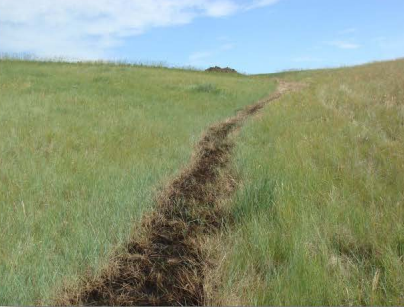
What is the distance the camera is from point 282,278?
2984 mm

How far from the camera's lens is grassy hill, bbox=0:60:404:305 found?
9.91ft

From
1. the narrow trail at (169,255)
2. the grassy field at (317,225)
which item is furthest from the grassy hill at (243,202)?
the narrow trail at (169,255)

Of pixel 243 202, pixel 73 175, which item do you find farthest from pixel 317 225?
pixel 73 175

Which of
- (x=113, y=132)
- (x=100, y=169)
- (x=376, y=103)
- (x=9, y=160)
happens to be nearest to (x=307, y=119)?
(x=376, y=103)

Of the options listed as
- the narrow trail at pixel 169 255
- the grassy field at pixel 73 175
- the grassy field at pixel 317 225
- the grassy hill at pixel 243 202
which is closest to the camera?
the grassy field at pixel 317 225

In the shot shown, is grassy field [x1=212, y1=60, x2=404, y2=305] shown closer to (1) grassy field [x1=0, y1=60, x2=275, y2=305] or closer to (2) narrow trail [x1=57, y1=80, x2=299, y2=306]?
(2) narrow trail [x1=57, y1=80, x2=299, y2=306]

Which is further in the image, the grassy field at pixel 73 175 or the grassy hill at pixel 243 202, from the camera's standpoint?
the grassy field at pixel 73 175

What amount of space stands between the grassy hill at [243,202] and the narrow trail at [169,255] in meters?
0.14

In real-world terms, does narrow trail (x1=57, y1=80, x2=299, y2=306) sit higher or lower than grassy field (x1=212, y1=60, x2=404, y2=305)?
lower

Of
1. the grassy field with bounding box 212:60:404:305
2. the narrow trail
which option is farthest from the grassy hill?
the narrow trail

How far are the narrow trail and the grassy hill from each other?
5.6 inches

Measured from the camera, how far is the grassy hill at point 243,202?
3.02 meters

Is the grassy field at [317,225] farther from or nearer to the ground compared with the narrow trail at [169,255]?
farther from the ground

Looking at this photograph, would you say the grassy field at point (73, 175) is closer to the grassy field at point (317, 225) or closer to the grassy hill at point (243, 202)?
the grassy hill at point (243, 202)
